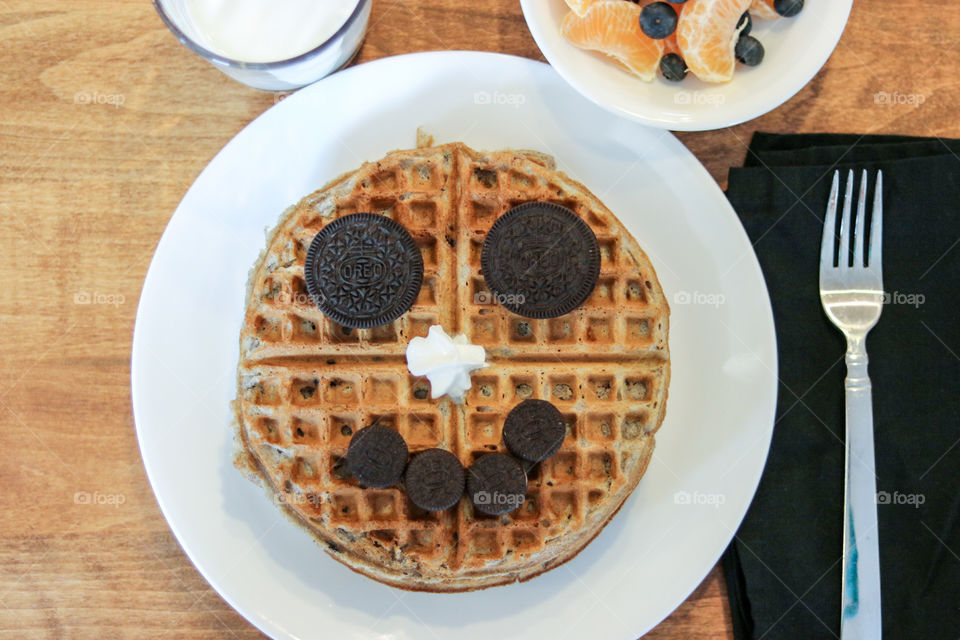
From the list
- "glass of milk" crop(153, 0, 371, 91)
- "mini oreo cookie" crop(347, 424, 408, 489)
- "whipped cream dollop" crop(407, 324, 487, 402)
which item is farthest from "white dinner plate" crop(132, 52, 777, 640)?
"whipped cream dollop" crop(407, 324, 487, 402)

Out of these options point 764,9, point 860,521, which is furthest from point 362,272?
point 860,521

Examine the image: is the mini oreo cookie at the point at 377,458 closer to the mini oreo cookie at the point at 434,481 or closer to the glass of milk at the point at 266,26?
the mini oreo cookie at the point at 434,481

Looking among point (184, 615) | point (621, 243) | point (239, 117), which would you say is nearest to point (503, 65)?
point (621, 243)

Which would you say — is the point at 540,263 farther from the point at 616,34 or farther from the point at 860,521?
the point at 860,521

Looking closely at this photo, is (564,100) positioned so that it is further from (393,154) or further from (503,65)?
(393,154)

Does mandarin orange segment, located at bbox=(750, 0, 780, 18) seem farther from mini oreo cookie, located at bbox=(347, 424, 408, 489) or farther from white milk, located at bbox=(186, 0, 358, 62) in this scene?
mini oreo cookie, located at bbox=(347, 424, 408, 489)

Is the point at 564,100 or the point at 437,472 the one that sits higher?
the point at 564,100
